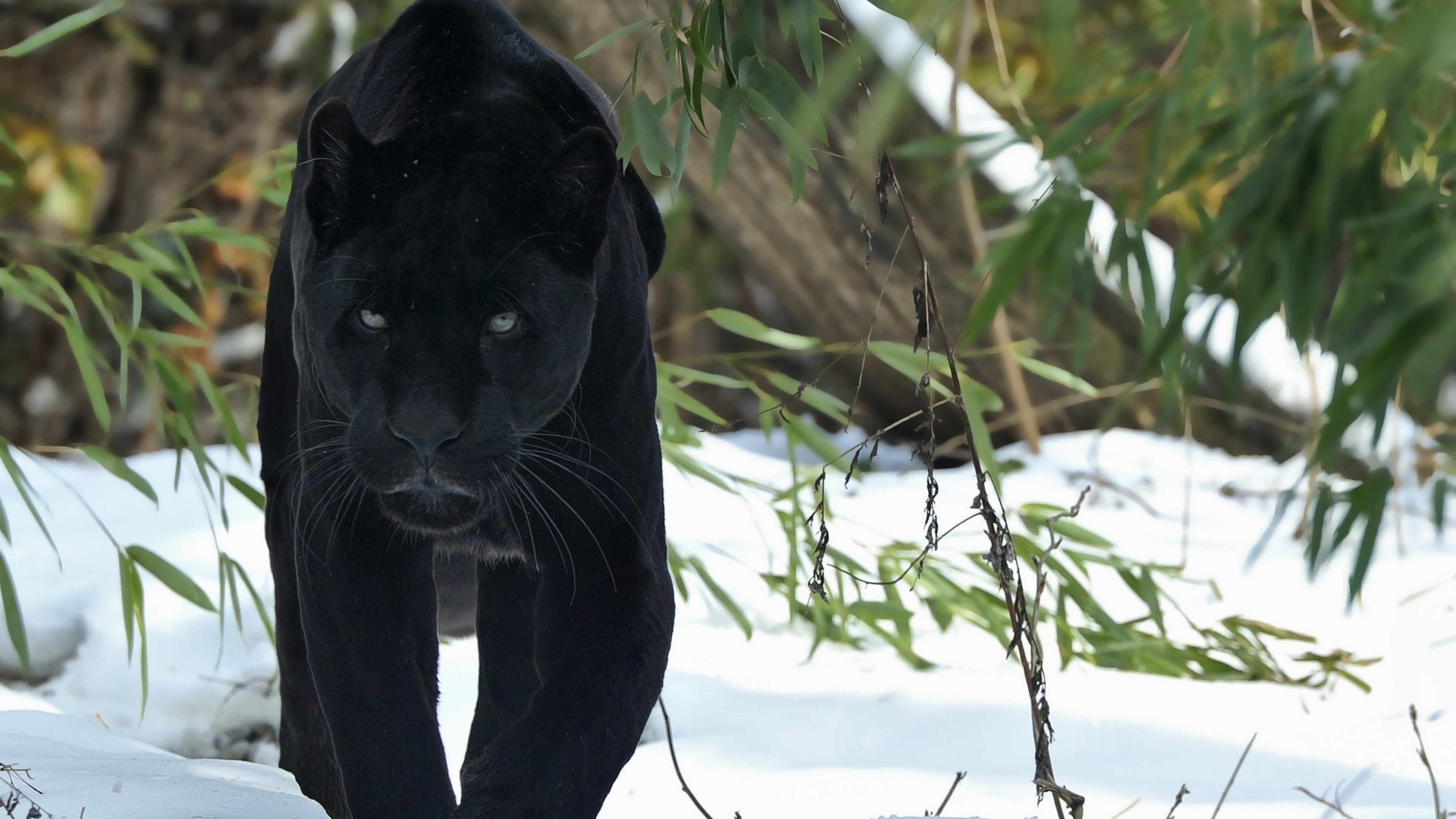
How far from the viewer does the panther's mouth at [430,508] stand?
4.73 feet

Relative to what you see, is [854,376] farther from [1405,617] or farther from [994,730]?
[994,730]

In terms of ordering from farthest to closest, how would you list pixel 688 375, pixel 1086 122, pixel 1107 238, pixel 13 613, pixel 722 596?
pixel 1107 238 < pixel 688 375 < pixel 722 596 < pixel 13 613 < pixel 1086 122

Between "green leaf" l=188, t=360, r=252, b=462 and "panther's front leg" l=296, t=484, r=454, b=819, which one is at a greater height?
"green leaf" l=188, t=360, r=252, b=462

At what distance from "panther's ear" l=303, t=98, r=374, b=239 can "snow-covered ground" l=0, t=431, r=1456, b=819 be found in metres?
0.68

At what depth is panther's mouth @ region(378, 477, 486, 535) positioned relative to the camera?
1.44 metres

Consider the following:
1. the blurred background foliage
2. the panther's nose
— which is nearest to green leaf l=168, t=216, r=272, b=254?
the blurred background foliage

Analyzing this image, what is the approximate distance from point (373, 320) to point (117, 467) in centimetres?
102

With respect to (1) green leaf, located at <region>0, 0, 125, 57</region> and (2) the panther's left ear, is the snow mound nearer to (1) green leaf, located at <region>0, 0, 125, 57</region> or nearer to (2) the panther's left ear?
(2) the panther's left ear

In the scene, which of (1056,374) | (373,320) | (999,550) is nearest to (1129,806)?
(999,550)

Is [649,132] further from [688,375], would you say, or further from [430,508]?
[688,375]

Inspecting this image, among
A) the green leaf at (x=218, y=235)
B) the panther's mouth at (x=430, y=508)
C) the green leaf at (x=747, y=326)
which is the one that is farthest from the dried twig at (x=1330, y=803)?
the green leaf at (x=218, y=235)

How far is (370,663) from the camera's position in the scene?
1.48 metres

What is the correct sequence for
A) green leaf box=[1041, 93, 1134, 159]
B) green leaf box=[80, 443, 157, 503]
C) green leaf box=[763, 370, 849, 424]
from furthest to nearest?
green leaf box=[763, 370, 849, 424] < green leaf box=[80, 443, 157, 503] < green leaf box=[1041, 93, 1134, 159]

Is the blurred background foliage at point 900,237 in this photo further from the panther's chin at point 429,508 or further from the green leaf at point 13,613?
the panther's chin at point 429,508
